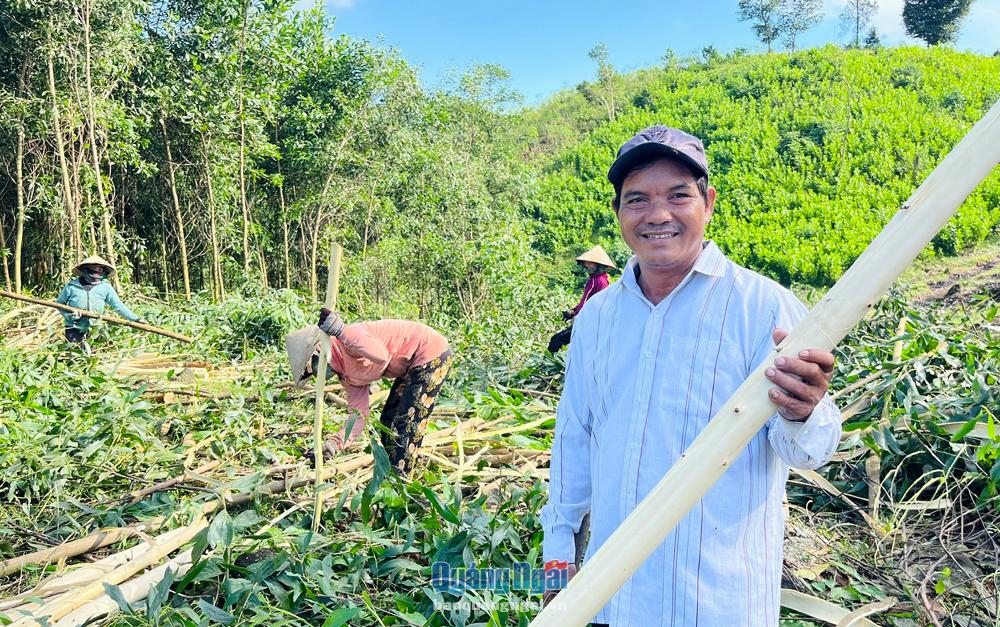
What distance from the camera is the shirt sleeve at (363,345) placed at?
323 cm

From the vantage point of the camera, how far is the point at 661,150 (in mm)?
1221

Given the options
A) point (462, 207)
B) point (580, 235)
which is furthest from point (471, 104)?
point (580, 235)

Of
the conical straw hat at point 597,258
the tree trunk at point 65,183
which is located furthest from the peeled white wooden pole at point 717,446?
the tree trunk at point 65,183

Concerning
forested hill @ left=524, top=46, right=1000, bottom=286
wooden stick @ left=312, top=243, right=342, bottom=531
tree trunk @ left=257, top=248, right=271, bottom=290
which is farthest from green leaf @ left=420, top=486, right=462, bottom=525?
forested hill @ left=524, top=46, right=1000, bottom=286

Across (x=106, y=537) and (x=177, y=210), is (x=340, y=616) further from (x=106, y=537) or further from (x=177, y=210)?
(x=177, y=210)

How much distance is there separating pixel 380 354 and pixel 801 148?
71.1 feet

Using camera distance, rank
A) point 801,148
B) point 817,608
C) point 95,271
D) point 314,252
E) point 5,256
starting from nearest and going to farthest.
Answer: point 817,608, point 95,271, point 5,256, point 314,252, point 801,148

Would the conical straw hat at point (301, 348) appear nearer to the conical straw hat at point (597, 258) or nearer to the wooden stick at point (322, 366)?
the wooden stick at point (322, 366)

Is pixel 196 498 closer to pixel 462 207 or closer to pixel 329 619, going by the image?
pixel 329 619

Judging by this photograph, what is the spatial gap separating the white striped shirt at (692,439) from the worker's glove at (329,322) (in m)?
1.67

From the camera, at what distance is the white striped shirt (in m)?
1.15

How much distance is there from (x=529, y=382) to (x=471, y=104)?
39.4 ft

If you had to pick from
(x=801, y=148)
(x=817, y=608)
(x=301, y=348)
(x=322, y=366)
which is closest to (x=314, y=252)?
(x=301, y=348)

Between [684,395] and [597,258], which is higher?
[597,258]
